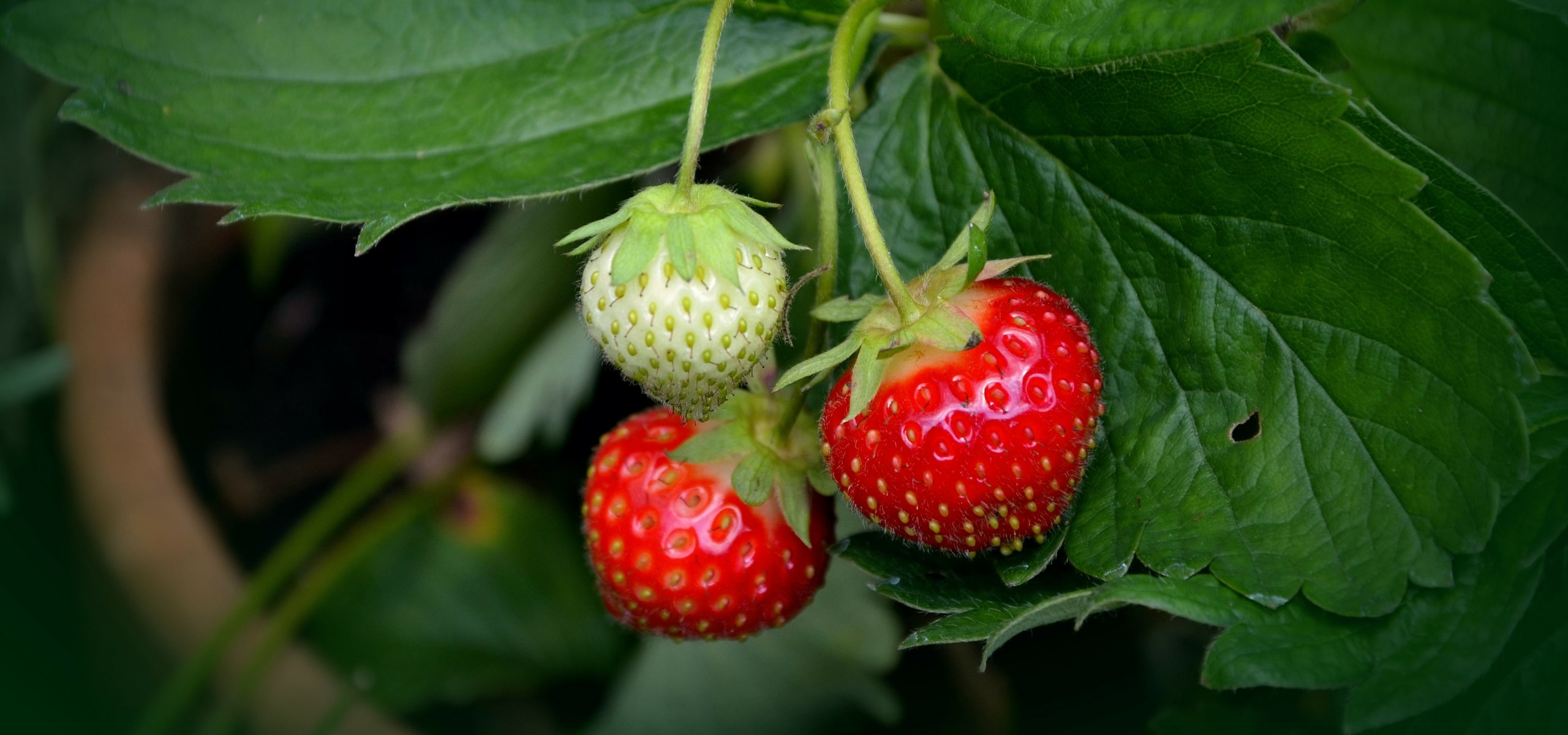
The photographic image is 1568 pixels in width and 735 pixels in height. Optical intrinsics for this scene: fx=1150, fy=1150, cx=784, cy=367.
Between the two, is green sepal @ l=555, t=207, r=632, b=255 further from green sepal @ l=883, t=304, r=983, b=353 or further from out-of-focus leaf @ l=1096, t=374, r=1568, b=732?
out-of-focus leaf @ l=1096, t=374, r=1568, b=732

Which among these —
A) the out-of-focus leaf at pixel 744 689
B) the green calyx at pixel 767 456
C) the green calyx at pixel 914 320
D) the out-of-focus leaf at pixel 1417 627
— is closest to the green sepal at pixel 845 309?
the green calyx at pixel 914 320

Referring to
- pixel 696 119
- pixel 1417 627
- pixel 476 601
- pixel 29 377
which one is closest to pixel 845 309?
pixel 696 119

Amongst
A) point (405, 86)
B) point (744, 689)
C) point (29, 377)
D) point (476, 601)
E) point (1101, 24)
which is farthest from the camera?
point (476, 601)

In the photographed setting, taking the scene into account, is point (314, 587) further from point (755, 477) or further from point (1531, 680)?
point (1531, 680)

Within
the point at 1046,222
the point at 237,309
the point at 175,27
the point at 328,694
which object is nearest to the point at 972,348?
the point at 1046,222

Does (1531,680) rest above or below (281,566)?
above

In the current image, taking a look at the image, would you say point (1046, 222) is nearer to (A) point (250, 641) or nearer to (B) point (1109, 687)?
(B) point (1109, 687)

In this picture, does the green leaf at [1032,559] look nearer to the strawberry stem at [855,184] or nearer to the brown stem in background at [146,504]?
the strawberry stem at [855,184]
